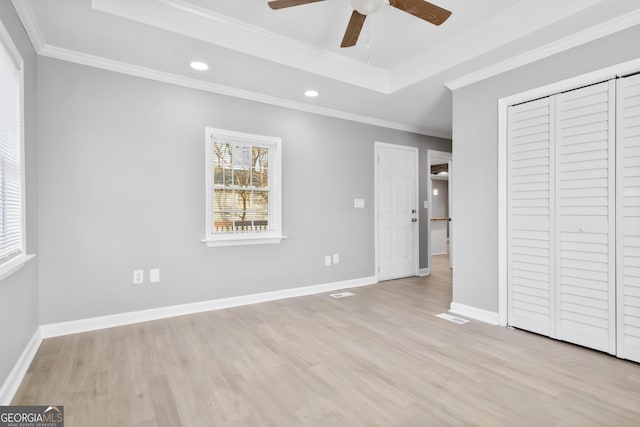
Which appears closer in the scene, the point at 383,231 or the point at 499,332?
the point at 499,332

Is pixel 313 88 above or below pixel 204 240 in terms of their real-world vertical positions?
above

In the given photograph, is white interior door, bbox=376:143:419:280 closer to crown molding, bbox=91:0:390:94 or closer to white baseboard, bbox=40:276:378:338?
white baseboard, bbox=40:276:378:338

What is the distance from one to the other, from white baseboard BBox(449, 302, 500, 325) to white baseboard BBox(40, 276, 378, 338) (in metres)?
1.54

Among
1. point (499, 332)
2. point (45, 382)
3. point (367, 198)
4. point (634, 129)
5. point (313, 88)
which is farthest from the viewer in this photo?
point (367, 198)

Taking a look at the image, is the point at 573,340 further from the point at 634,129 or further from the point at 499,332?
the point at 634,129

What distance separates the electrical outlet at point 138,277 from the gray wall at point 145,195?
1.8 inches

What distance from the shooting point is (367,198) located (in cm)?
480

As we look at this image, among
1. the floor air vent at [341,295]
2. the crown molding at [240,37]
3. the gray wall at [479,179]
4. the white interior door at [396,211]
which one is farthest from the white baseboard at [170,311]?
the crown molding at [240,37]

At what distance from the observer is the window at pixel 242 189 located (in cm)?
356

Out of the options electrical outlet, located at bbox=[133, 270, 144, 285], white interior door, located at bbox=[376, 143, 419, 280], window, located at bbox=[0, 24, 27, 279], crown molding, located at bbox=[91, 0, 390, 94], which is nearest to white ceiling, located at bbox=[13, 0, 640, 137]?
crown molding, located at bbox=[91, 0, 390, 94]

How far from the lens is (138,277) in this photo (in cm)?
315

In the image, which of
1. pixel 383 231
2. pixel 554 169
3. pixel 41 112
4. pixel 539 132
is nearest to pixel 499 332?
pixel 554 169

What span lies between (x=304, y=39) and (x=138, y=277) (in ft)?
9.10

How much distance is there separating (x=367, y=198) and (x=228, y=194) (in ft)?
6.79
